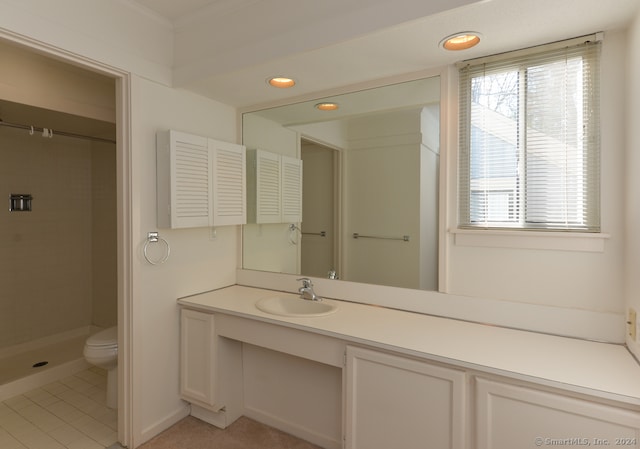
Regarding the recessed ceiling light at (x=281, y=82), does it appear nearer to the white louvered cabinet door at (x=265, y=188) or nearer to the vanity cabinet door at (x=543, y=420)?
the white louvered cabinet door at (x=265, y=188)

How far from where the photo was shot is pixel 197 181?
2.20 m

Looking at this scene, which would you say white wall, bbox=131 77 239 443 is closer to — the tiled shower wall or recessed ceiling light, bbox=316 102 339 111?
recessed ceiling light, bbox=316 102 339 111

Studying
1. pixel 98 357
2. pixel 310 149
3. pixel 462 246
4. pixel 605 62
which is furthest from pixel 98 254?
pixel 605 62

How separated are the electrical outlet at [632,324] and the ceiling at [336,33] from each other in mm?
1186

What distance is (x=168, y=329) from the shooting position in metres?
2.24

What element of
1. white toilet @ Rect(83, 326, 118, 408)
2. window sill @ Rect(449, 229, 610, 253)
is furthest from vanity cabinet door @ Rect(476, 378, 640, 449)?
white toilet @ Rect(83, 326, 118, 408)

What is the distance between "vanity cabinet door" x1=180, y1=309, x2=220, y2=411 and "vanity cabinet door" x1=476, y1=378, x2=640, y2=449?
4.87ft

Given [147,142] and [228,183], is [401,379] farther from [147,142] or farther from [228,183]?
[147,142]

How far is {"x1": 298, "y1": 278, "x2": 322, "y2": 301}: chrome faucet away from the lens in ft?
7.41

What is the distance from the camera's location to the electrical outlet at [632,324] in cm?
141

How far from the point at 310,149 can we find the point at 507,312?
1511 millimetres

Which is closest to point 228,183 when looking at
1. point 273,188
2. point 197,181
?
point 197,181

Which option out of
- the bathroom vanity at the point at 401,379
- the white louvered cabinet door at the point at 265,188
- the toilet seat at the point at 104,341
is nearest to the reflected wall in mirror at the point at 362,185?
the white louvered cabinet door at the point at 265,188

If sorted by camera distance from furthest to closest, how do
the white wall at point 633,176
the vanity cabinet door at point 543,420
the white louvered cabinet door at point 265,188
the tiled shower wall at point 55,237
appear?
the tiled shower wall at point 55,237 < the white louvered cabinet door at point 265,188 < the white wall at point 633,176 < the vanity cabinet door at point 543,420
